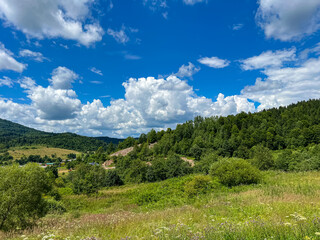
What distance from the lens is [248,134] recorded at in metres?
97.1

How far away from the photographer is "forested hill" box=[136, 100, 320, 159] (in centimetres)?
8350

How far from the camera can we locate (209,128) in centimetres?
12119

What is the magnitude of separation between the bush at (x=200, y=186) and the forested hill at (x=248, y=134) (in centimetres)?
7314

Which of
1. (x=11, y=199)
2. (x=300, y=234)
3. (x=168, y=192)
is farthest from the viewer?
(x=168, y=192)

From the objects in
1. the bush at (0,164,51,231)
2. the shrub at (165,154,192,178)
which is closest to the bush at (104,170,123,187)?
the shrub at (165,154,192,178)

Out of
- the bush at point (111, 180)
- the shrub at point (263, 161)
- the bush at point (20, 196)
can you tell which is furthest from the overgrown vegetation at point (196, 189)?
the bush at point (111, 180)

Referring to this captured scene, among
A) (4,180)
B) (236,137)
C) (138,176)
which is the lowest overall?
(138,176)

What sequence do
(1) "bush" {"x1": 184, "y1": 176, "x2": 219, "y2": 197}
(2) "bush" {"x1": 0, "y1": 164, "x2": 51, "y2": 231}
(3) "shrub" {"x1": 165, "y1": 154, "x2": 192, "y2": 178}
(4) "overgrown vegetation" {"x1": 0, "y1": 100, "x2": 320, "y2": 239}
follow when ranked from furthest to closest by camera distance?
(3) "shrub" {"x1": 165, "y1": 154, "x2": 192, "y2": 178} < (1) "bush" {"x1": 184, "y1": 176, "x2": 219, "y2": 197} < (2) "bush" {"x1": 0, "y1": 164, "x2": 51, "y2": 231} < (4) "overgrown vegetation" {"x1": 0, "y1": 100, "x2": 320, "y2": 239}

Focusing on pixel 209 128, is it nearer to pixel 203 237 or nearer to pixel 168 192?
pixel 168 192

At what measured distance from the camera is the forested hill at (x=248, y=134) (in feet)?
274

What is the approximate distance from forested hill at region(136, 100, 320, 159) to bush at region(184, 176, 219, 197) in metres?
73.1

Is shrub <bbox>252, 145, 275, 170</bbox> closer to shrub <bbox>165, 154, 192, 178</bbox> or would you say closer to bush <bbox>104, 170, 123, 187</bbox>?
shrub <bbox>165, 154, 192, 178</bbox>

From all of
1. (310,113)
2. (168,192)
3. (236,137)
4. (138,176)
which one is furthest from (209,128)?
(168,192)

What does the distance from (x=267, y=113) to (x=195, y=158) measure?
6837 cm
